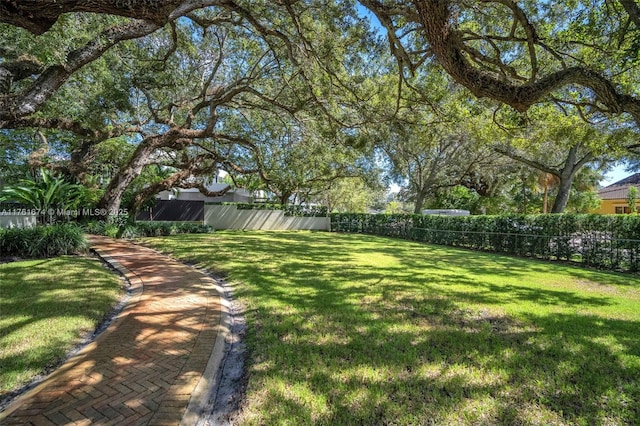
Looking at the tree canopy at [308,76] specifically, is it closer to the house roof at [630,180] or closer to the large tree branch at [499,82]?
the large tree branch at [499,82]

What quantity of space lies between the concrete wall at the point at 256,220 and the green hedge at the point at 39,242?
41.7ft

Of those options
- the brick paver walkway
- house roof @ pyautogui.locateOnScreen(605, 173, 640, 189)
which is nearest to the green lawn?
the brick paver walkway

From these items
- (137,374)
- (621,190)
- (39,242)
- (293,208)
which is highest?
(621,190)

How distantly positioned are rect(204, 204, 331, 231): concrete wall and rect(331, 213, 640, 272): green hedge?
32.3 ft

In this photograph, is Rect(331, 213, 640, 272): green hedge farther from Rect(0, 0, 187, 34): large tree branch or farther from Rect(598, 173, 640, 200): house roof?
Rect(598, 173, 640, 200): house roof

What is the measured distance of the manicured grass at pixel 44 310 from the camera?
10.3ft

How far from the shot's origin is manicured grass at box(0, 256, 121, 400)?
10.3 feet

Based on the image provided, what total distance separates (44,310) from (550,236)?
13392 mm

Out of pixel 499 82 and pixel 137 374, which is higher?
pixel 499 82

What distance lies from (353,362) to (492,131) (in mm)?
10266

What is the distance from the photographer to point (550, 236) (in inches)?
439

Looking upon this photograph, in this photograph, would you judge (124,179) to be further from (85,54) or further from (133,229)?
(85,54)

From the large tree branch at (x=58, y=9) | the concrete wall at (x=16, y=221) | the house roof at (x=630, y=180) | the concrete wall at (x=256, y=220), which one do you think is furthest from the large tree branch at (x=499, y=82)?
the house roof at (x=630, y=180)

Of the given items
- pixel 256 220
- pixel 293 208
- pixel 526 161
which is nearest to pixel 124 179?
pixel 256 220
